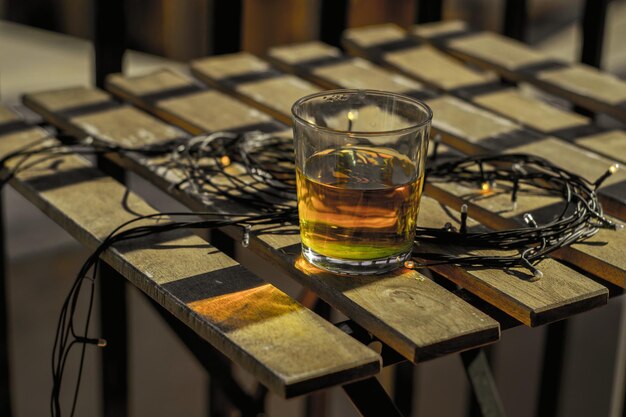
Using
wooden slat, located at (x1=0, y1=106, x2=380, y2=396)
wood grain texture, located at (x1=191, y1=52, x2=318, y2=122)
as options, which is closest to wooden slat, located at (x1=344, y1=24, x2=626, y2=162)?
wood grain texture, located at (x1=191, y1=52, x2=318, y2=122)

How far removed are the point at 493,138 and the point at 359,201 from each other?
412 millimetres

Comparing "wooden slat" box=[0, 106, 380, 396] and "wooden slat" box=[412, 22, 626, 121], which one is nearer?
"wooden slat" box=[0, 106, 380, 396]

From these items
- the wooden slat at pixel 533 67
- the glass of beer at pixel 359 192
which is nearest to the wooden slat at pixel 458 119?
the wooden slat at pixel 533 67

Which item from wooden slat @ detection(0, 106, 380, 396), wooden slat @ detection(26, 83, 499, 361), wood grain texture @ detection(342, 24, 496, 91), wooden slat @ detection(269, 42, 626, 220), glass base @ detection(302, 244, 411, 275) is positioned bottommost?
wooden slat @ detection(0, 106, 380, 396)

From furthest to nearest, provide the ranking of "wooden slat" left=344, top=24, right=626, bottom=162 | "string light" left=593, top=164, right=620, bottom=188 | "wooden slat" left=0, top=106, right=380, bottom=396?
1. "wooden slat" left=344, top=24, right=626, bottom=162
2. "string light" left=593, top=164, right=620, bottom=188
3. "wooden slat" left=0, top=106, right=380, bottom=396

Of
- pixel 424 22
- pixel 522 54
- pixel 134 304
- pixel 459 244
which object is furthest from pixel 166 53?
pixel 459 244

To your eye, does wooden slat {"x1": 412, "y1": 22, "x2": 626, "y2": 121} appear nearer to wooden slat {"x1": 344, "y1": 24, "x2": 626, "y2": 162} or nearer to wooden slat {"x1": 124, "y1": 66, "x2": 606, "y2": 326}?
wooden slat {"x1": 344, "y1": 24, "x2": 626, "y2": 162}

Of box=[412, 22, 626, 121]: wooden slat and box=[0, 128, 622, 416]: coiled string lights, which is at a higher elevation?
box=[412, 22, 626, 121]: wooden slat

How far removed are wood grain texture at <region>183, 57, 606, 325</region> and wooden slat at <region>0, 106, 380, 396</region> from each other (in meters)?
0.13

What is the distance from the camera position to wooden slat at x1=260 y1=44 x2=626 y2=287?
85cm

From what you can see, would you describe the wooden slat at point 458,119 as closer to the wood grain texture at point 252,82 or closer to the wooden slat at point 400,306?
the wood grain texture at point 252,82

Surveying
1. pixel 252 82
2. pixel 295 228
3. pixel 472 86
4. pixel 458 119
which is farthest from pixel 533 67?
pixel 295 228

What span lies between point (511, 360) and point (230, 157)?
1.78 m

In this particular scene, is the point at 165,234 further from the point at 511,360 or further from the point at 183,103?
the point at 511,360
